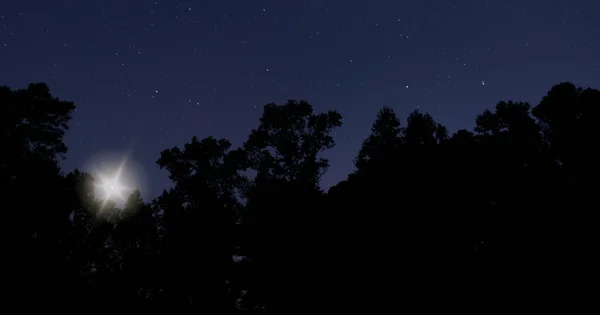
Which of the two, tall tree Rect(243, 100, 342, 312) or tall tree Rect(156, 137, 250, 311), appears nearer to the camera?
tall tree Rect(243, 100, 342, 312)

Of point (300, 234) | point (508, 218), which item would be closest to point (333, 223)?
point (300, 234)

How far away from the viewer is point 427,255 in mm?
19000

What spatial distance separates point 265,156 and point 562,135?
56.6 ft

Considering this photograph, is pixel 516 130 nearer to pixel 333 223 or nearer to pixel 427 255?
pixel 427 255

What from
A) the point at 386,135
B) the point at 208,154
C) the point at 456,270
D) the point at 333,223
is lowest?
the point at 456,270

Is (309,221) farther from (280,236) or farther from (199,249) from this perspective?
(199,249)

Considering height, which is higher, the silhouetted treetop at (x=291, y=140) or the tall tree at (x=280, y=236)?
the silhouetted treetop at (x=291, y=140)

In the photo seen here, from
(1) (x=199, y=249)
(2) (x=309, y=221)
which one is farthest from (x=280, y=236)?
(1) (x=199, y=249)

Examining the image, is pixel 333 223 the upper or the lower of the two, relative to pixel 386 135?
lower

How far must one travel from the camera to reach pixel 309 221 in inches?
792

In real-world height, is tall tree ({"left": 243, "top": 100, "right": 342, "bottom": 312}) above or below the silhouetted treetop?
below

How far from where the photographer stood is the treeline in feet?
61.9

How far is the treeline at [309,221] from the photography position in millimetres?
18859

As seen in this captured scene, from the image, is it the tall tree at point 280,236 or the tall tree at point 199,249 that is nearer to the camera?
the tall tree at point 280,236
